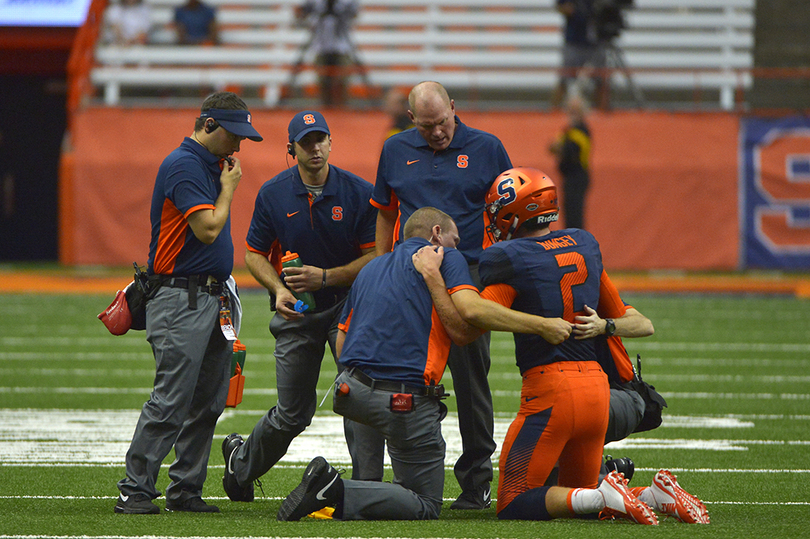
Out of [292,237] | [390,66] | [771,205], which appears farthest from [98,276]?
[292,237]

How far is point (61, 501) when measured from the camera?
5.77 metres

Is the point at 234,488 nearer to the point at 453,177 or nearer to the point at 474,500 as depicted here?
the point at 474,500

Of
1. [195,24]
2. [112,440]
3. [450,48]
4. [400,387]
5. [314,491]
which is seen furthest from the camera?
[450,48]

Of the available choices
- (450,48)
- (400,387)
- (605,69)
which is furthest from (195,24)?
(400,387)

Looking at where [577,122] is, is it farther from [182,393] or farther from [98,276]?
[182,393]

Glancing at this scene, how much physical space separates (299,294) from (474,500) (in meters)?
1.50

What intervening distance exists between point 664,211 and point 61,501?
15.0m

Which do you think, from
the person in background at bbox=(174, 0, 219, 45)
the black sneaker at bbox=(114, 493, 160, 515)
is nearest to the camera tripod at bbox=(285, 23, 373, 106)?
the person in background at bbox=(174, 0, 219, 45)

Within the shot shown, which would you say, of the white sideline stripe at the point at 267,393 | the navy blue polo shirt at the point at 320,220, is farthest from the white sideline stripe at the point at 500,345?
the navy blue polo shirt at the point at 320,220

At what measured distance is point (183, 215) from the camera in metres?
5.54

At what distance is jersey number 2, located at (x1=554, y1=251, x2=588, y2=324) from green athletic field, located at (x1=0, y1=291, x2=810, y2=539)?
1014 millimetres

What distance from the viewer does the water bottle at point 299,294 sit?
609cm

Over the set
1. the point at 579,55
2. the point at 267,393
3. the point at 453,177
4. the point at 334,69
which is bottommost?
the point at 267,393

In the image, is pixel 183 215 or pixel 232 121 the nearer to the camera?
pixel 183 215
